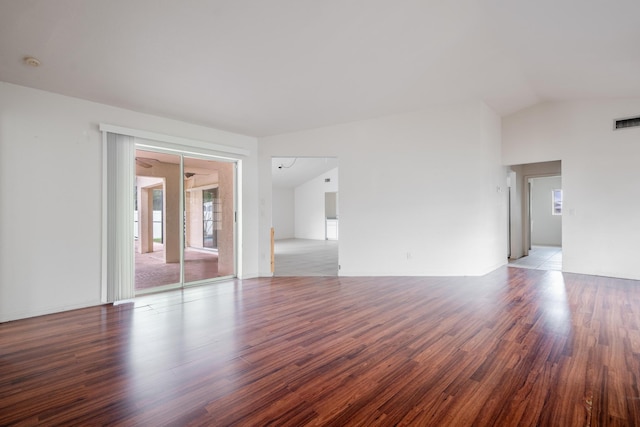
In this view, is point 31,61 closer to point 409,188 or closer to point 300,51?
point 300,51

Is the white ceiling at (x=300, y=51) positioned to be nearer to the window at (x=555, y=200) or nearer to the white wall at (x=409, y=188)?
the white wall at (x=409, y=188)

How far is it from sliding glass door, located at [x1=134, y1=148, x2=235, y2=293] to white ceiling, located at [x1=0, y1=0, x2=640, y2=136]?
3.00ft

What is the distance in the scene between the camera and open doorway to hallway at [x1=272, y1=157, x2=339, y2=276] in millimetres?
12125

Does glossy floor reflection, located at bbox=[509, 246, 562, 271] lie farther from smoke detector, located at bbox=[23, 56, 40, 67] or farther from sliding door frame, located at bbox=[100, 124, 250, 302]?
smoke detector, located at bbox=[23, 56, 40, 67]

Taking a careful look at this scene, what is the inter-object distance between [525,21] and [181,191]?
5.07m

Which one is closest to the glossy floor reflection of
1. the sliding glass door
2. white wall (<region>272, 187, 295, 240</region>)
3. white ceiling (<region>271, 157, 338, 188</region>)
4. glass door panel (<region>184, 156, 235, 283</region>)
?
glass door panel (<region>184, 156, 235, 283</region>)

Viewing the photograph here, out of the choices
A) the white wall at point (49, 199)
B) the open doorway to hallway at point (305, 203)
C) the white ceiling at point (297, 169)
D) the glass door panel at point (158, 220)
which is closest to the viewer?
the white wall at point (49, 199)

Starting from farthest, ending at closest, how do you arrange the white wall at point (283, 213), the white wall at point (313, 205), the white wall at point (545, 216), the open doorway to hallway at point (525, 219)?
the white wall at point (283, 213), the white wall at point (313, 205), the white wall at point (545, 216), the open doorway to hallway at point (525, 219)

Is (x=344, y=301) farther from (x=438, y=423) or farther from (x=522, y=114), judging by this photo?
(x=522, y=114)

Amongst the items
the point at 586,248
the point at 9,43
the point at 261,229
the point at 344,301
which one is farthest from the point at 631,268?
the point at 9,43

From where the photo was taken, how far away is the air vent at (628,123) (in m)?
5.27

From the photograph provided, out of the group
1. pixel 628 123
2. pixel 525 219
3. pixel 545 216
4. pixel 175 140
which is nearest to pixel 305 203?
pixel 525 219

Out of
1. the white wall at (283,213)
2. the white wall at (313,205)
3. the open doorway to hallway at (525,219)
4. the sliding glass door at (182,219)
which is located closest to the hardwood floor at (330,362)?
the sliding glass door at (182,219)

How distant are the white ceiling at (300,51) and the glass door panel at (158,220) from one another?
3.08ft
